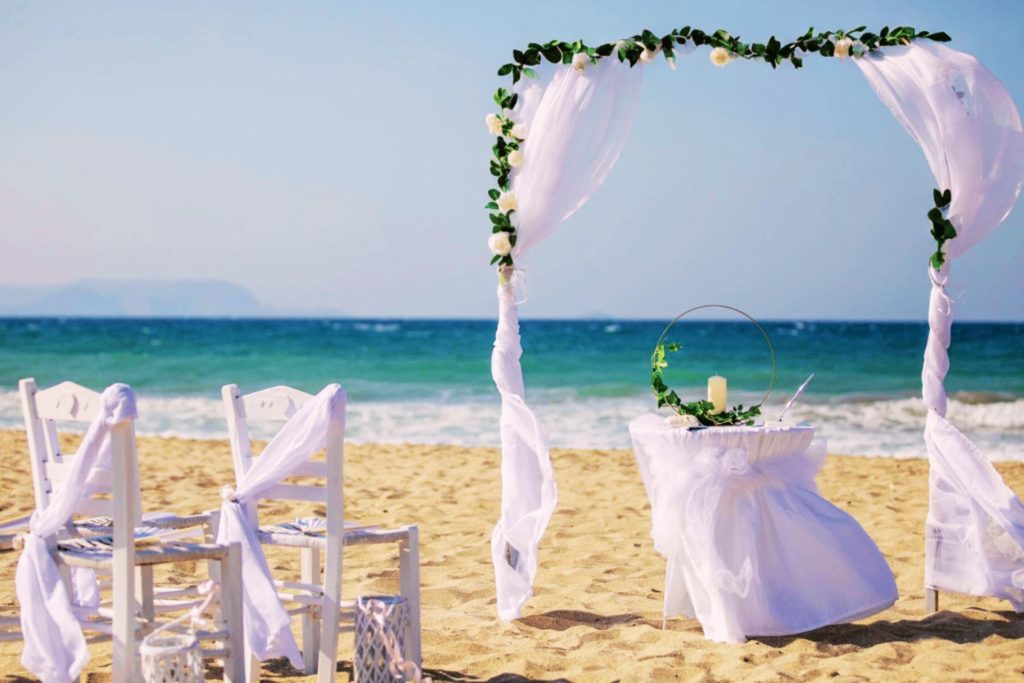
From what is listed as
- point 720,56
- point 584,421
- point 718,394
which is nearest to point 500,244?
point 718,394

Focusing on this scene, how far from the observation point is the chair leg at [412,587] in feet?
12.2

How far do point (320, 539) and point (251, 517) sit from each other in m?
0.25

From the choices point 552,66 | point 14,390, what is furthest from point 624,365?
point 552,66

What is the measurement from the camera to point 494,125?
4922 millimetres

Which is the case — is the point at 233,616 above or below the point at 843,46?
below

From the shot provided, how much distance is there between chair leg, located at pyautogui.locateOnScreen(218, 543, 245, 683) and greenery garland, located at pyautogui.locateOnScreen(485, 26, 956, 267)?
6.29 feet

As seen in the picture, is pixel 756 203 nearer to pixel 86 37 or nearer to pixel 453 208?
pixel 453 208

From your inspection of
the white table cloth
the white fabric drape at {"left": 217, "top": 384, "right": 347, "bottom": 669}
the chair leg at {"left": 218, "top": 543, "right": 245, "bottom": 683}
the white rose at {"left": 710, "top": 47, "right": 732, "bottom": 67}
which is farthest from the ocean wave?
the chair leg at {"left": 218, "top": 543, "right": 245, "bottom": 683}

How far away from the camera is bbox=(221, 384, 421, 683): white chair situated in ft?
11.7

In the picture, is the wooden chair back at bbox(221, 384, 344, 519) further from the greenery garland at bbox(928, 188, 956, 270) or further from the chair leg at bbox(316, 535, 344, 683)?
the greenery garland at bbox(928, 188, 956, 270)

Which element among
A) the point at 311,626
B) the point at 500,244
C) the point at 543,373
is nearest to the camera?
the point at 311,626

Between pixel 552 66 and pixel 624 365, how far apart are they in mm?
19712

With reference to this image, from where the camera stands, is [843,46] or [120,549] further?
[843,46]

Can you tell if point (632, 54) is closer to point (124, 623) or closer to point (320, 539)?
point (320, 539)
